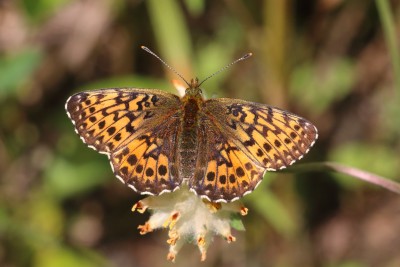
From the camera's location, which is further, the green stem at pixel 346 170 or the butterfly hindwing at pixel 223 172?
the green stem at pixel 346 170

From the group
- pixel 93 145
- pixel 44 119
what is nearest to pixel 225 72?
pixel 44 119

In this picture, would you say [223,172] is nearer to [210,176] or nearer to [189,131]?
[210,176]

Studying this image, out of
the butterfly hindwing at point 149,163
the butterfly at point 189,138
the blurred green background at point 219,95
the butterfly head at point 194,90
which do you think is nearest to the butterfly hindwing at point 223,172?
the butterfly at point 189,138

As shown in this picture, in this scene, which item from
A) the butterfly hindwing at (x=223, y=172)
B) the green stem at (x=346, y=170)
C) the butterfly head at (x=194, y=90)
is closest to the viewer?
the butterfly hindwing at (x=223, y=172)

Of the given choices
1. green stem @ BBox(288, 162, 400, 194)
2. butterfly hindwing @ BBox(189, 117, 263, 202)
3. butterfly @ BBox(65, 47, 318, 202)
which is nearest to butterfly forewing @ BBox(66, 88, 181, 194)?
butterfly @ BBox(65, 47, 318, 202)

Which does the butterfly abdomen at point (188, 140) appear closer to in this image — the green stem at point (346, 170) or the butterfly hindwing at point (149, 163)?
the butterfly hindwing at point (149, 163)

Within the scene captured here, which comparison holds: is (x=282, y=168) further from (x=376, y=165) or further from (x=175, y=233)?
(x=376, y=165)
